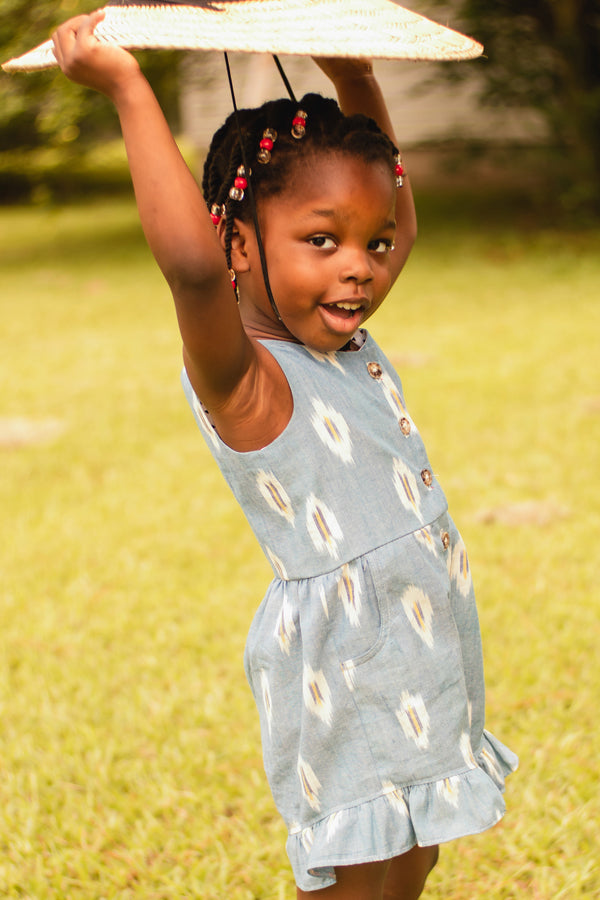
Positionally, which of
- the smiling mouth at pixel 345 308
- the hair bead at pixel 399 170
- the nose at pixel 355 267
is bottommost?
the smiling mouth at pixel 345 308

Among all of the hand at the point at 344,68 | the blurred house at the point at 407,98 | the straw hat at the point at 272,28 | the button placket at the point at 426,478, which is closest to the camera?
the straw hat at the point at 272,28

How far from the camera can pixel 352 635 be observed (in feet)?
4.78

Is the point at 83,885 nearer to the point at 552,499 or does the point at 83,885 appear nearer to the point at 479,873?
the point at 479,873

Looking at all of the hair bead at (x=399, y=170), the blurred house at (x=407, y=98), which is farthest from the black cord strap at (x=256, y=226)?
the blurred house at (x=407, y=98)

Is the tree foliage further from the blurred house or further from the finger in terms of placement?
the finger

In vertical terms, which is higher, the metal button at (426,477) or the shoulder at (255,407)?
the shoulder at (255,407)

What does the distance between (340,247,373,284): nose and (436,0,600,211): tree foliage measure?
9.73m

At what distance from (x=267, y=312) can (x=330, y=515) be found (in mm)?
329

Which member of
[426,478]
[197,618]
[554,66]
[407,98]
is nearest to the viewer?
[426,478]

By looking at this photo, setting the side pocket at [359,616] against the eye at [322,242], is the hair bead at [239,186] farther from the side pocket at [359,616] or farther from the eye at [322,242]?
the side pocket at [359,616]

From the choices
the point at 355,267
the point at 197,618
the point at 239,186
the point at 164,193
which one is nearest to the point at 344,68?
the point at 239,186

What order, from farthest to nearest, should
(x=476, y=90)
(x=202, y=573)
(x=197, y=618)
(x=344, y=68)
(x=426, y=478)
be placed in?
(x=476, y=90) < (x=202, y=573) < (x=197, y=618) < (x=344, y=68) < (x=426, y=478)

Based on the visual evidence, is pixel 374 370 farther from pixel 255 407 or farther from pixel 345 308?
pixel 255 407

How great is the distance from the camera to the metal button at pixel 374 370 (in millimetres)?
1596
